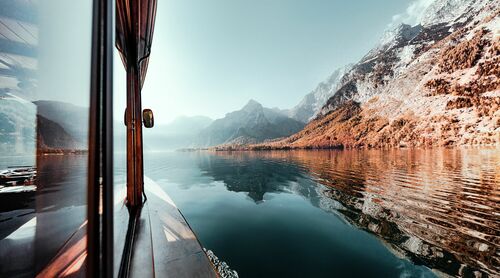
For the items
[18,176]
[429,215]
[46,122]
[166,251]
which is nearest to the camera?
[46,122]

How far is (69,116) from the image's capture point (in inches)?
20.8

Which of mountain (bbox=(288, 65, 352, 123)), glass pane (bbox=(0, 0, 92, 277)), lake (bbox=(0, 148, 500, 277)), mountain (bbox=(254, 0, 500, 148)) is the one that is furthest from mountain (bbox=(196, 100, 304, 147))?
glass pane (bbox=(0, 0, 92, 277))

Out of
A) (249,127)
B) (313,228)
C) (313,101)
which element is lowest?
(313,228)

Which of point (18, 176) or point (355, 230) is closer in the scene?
point (18, 176)

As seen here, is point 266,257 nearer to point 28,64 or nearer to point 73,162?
point 73,162

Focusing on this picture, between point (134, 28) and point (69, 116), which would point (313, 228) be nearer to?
point (69, 116)

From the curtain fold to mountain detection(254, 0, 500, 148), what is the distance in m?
44.4

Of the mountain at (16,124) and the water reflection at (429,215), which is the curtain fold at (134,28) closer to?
the mountain at (16,124)

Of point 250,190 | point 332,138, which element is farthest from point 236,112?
point 250,190

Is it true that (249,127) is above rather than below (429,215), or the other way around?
above

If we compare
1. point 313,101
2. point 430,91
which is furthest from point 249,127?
point 430,91

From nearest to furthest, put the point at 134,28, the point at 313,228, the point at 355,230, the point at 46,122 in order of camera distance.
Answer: the point at 46,122
the point at 134,28
the point at 355,230
the point at 313,228

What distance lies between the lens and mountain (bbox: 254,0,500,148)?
33.2m

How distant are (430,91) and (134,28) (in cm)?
5861
